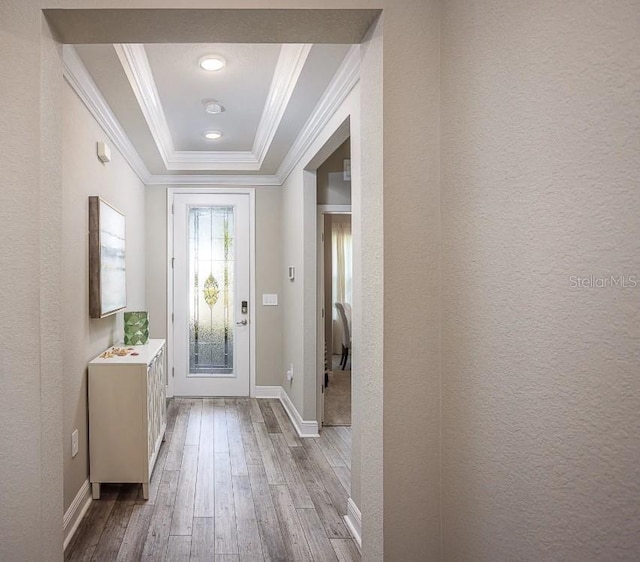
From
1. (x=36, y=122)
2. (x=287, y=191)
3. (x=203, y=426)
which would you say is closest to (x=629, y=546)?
(x=36, y=122)

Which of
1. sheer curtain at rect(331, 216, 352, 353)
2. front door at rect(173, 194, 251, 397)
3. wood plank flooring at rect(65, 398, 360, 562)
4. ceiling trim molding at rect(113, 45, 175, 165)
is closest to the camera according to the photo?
wood plank flooring at rect(65, 398, 360, 562)

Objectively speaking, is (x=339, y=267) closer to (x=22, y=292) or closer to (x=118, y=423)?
(x=118, y=423)

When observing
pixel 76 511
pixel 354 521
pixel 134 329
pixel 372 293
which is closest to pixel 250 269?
pixel 134 329

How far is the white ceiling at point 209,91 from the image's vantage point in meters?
2.60

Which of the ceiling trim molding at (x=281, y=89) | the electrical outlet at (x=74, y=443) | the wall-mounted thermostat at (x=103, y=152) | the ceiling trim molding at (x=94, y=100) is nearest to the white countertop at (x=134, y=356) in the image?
the electrical outlet at (x=74, y=443)

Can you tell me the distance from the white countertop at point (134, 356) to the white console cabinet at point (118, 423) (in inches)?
0.4

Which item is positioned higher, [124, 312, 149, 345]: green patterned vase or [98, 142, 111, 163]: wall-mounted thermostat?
[98, 142, 111, 163]: wall-mounted thermostat

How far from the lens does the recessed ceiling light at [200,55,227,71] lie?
286cm

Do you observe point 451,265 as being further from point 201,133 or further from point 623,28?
point 201,133

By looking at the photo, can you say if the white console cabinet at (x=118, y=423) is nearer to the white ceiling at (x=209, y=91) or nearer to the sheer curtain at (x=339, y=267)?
the white ceiling at (x=209, y=91)

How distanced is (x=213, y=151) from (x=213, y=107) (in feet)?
4.42

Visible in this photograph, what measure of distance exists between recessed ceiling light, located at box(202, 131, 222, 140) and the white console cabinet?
2.28 metres

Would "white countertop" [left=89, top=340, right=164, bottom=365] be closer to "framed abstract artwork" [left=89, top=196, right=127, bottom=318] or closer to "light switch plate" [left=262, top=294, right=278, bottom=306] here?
"framed abstract artwork" [left=89, top=196, right=127, bottom=318]

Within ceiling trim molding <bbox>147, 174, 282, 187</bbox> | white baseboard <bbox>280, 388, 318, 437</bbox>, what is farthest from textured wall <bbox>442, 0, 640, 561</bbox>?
ceiling trim molding <bbox>147, 174, 282, 187</bbox>
